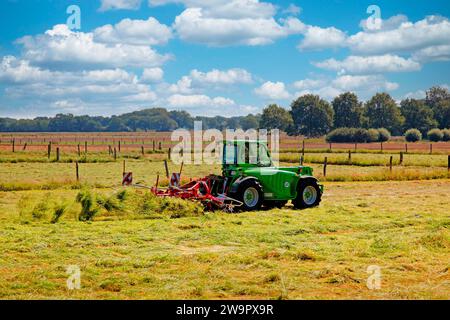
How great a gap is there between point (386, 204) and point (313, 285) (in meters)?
11.6

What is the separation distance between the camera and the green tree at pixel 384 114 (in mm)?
131250

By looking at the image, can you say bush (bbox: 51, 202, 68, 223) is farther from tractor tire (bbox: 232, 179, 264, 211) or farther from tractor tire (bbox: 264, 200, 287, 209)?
tractor tire (bbox: 264, 200, 287, 209)

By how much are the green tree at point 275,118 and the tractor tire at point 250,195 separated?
4382 inches

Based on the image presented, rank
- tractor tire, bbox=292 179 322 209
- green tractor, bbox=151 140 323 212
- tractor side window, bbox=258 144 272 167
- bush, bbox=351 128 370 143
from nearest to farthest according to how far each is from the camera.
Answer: green tractor, bbox=151 140 323 212 → tractor side window, bbox=258 144 272 167 → tractor tire, bbox=292 179 322 209 → bush, bbox=351 128 370 143

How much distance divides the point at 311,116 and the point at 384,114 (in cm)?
1640

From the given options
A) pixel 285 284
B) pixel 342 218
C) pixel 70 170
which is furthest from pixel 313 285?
pixel 70 170

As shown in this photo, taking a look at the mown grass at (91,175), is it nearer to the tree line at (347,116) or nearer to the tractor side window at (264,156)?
the tractor side window at (264,156)

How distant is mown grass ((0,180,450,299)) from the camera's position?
9039mm

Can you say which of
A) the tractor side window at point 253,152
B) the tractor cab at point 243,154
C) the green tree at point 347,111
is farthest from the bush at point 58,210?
the green tree at point 347,111

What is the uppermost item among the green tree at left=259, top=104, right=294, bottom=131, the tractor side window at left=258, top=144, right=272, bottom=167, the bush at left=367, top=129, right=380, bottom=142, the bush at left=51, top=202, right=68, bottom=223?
the green tree at left=259, top=104, right=294, bottom=131

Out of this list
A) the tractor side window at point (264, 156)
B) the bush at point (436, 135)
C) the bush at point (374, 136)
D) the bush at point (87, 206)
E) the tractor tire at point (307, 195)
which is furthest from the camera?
the bush at point (436, 135)

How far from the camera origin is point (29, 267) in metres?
10.6

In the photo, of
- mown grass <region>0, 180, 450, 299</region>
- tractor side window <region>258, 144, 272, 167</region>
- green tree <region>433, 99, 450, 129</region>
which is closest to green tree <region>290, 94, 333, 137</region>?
green tree <region>433, 99, 450, 129</region>
